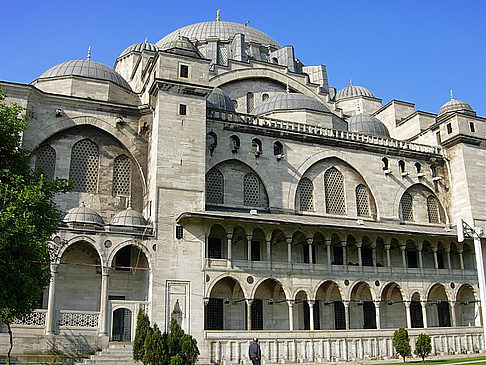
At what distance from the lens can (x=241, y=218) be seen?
72.9 ft

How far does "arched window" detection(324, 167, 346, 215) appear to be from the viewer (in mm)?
28062

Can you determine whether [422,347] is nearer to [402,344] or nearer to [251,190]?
[402,344]

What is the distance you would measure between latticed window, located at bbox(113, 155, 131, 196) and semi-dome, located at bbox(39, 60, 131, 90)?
481 centimetres

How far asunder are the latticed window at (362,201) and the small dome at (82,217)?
14011 millimetres

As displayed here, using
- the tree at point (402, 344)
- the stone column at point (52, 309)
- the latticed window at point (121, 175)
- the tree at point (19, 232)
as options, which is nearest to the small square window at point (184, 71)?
the latticed window at point (121, 175)

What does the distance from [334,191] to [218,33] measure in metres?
18.9

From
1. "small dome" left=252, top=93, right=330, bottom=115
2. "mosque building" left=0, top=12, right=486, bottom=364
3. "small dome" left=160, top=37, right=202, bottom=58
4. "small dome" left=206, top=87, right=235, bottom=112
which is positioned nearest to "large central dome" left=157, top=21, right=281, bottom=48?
"small dome" left=252, top=93, right=330, bottom=115

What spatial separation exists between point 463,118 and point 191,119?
54.3ft

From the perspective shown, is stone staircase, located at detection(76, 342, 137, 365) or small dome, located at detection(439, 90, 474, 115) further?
small dome, located at detection(439, 90, 474, 115)

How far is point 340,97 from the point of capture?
133 feet

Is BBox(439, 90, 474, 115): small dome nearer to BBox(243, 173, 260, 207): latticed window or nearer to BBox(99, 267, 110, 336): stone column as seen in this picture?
BBox(243, 173, 260, 207): latticed window

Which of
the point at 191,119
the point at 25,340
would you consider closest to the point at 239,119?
the point at 191,119

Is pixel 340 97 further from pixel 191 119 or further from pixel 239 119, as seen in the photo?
pixel 191 119

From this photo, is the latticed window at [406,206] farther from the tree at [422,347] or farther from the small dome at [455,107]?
the tree at [422,347]
